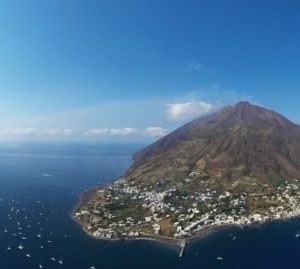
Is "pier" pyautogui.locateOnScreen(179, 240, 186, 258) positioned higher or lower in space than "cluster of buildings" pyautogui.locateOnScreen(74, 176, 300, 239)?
lower

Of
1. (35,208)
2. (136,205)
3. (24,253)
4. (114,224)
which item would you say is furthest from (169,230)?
(35,208)

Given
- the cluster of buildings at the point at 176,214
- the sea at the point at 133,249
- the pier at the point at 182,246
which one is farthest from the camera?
the cluster of buildings at the point at 176,214

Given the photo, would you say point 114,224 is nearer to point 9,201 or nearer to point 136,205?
point 136,205

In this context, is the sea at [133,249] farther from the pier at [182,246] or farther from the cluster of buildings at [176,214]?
the cluster of buildings at [176,214]

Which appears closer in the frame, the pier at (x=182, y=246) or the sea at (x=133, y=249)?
the sea at (x=133, y=249)

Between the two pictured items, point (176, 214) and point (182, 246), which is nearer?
point (182, 246)

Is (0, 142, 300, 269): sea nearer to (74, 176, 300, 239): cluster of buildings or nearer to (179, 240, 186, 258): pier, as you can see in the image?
(179, 240, 186, 258): pier

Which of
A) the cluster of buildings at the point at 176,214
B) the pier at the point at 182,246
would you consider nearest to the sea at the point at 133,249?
the pier at the point at 182,246

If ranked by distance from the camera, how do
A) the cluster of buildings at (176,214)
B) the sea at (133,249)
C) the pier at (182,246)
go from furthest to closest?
the cluster of buildings at (176,214), the pier at (182,246), the sea at (133,249)

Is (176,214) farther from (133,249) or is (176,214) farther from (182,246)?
(133,249)

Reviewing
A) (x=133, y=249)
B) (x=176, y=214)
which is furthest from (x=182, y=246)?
(x=176, y=214)

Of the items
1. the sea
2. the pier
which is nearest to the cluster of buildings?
the pier
